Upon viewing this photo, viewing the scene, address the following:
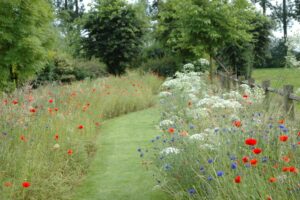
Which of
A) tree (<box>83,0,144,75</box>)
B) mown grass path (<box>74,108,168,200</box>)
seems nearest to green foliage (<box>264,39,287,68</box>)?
tree (<box>83,0,144,75</box>)

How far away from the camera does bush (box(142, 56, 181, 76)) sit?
20.9 metres

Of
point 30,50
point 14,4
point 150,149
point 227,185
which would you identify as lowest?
point 150,149

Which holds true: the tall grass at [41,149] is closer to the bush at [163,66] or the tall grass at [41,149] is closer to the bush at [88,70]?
the bush at [88,70]

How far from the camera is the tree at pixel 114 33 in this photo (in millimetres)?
20266

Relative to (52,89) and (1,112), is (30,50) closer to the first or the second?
(52,89)

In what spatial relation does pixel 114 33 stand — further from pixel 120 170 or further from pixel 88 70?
pixel 120 170

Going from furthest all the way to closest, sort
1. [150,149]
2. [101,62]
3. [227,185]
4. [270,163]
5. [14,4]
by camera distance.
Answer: [101,62]
[14,4]
[150,149]
[270,163]
[227,185]

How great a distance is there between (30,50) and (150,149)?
13.5 feet

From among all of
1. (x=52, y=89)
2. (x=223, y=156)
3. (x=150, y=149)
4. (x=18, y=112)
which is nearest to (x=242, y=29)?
(x=52, y=89)

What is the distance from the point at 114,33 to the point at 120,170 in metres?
15.4

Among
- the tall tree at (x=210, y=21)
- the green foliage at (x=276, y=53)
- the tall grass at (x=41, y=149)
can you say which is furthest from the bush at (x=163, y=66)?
the tall grass at (x=41, y=149)

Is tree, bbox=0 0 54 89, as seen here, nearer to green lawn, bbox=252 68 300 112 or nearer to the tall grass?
the tall grass

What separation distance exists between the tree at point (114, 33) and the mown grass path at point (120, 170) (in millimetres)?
11661

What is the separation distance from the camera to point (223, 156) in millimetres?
3361
